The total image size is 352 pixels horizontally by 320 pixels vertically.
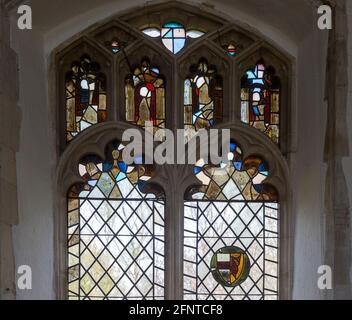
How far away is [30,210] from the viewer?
21.6 ft

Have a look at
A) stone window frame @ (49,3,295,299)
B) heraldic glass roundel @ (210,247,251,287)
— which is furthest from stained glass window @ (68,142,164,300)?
heraldic glass roundel @ (210,247,251,287)

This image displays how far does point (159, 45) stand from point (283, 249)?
1396 millimetres

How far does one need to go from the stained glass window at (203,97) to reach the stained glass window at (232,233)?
0.73 feet

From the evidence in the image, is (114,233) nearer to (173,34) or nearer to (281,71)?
(173,34)

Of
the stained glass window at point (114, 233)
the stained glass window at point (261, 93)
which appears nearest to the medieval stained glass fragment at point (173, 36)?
the stained glass window at point (261, 93)

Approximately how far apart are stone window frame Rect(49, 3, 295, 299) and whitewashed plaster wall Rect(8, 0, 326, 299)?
0.07m

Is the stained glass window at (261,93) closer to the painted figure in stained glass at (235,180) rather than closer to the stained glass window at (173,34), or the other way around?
the painted figure in stained glass at (235,180)

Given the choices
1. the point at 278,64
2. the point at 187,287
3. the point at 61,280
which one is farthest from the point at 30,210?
the point at 278,64

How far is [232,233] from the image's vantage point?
24.0 feet

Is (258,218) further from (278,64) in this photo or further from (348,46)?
(348,46)

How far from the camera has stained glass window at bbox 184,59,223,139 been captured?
7.42 m

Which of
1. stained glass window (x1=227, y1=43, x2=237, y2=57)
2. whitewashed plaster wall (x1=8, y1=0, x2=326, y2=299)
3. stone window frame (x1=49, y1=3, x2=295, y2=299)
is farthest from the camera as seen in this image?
stained glass window (x1=227, y1=43, x2=237, y2=57)

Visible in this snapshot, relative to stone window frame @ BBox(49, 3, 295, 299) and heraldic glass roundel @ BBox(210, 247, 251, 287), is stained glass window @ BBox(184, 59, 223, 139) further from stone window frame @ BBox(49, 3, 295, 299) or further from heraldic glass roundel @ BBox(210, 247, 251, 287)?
heraldic glass roundel @ BBox(210, 247, 251, 287)

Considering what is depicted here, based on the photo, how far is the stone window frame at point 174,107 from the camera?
23.7 feet
